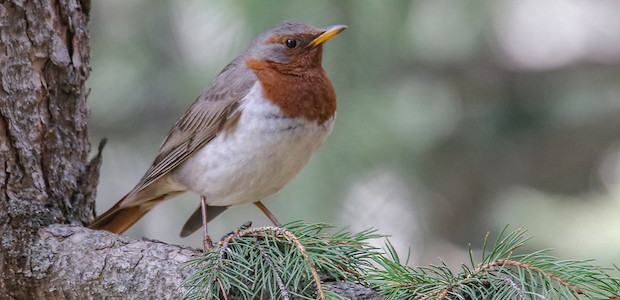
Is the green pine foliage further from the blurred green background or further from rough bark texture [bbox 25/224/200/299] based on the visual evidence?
the blurred green background

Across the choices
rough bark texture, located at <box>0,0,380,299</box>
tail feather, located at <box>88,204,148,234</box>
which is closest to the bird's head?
rough bark texture, located at <box>0,0,380,299</box>

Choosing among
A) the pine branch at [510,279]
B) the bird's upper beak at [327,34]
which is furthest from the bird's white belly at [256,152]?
the pine branch at [510,279]

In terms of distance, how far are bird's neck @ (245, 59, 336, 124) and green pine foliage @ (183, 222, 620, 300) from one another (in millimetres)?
857

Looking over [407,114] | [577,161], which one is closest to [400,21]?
[407,114]

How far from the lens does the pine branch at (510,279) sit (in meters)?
1.95

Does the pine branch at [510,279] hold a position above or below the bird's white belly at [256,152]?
below

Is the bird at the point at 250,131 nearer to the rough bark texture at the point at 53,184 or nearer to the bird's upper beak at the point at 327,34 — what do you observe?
the bird's upper beak at the point at 327,34

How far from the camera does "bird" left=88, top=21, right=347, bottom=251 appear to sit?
126 inches

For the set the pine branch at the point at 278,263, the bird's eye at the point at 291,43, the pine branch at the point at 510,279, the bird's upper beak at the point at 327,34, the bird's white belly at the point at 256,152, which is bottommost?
the pine branch at the point at 510,279

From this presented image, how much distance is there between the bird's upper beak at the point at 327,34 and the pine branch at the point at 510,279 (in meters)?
1.42

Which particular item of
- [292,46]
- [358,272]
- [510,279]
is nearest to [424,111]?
[292,46]

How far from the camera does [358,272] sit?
2379 mm

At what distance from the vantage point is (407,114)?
166 inches

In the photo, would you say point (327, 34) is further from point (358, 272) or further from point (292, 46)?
point (358, 272)
